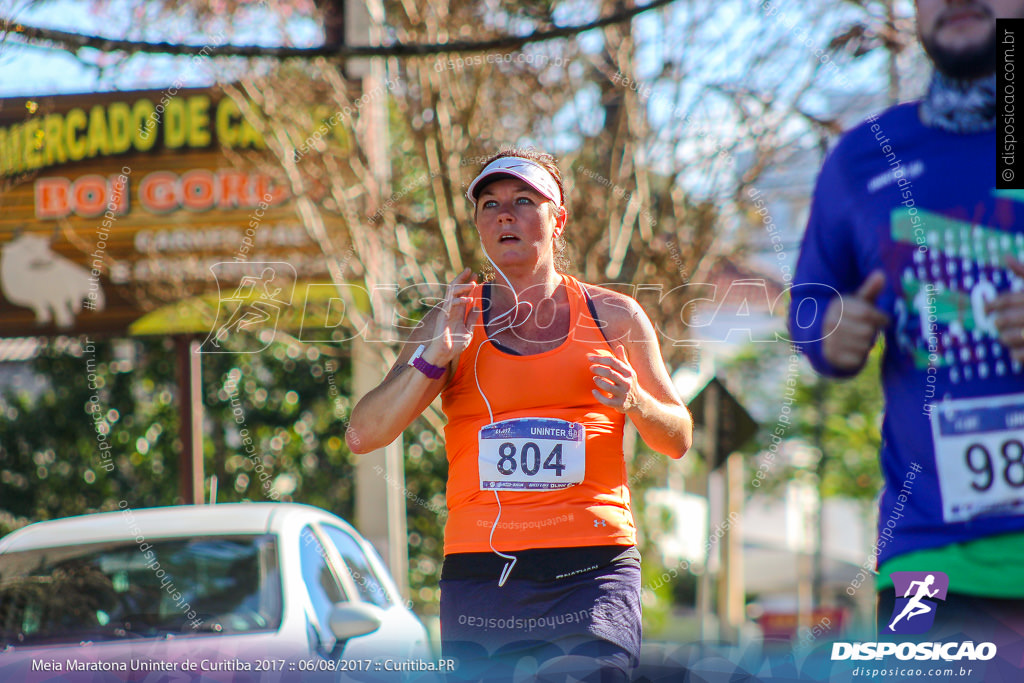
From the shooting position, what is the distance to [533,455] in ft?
8.57

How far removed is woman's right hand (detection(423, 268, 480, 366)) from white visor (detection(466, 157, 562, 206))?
275mm

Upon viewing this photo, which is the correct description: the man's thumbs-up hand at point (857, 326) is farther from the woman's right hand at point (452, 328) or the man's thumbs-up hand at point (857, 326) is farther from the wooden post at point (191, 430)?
the wooden post at point (191, 430)

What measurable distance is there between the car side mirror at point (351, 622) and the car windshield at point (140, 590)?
0.96 feet

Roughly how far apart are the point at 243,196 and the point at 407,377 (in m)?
7.83

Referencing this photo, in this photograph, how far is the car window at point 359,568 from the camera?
4.94 meters

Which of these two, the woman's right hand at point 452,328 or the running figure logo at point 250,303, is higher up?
the running figure logo at point 250,303

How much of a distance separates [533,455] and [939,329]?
1006mm

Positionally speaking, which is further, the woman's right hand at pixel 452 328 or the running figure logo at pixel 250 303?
the running figure logo at pixel 250 303

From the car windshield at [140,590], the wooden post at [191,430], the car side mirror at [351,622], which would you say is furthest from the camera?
the wooden post at [191,430]

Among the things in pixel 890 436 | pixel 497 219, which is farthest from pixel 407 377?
pixel 890 436

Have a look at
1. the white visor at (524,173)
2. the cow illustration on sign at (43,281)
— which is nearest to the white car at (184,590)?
the white visor at (524,173)

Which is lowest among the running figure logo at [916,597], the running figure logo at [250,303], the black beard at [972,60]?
the running figure logo at [916,597]

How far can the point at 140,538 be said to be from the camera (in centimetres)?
428

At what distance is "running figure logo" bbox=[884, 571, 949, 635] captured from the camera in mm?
2121
